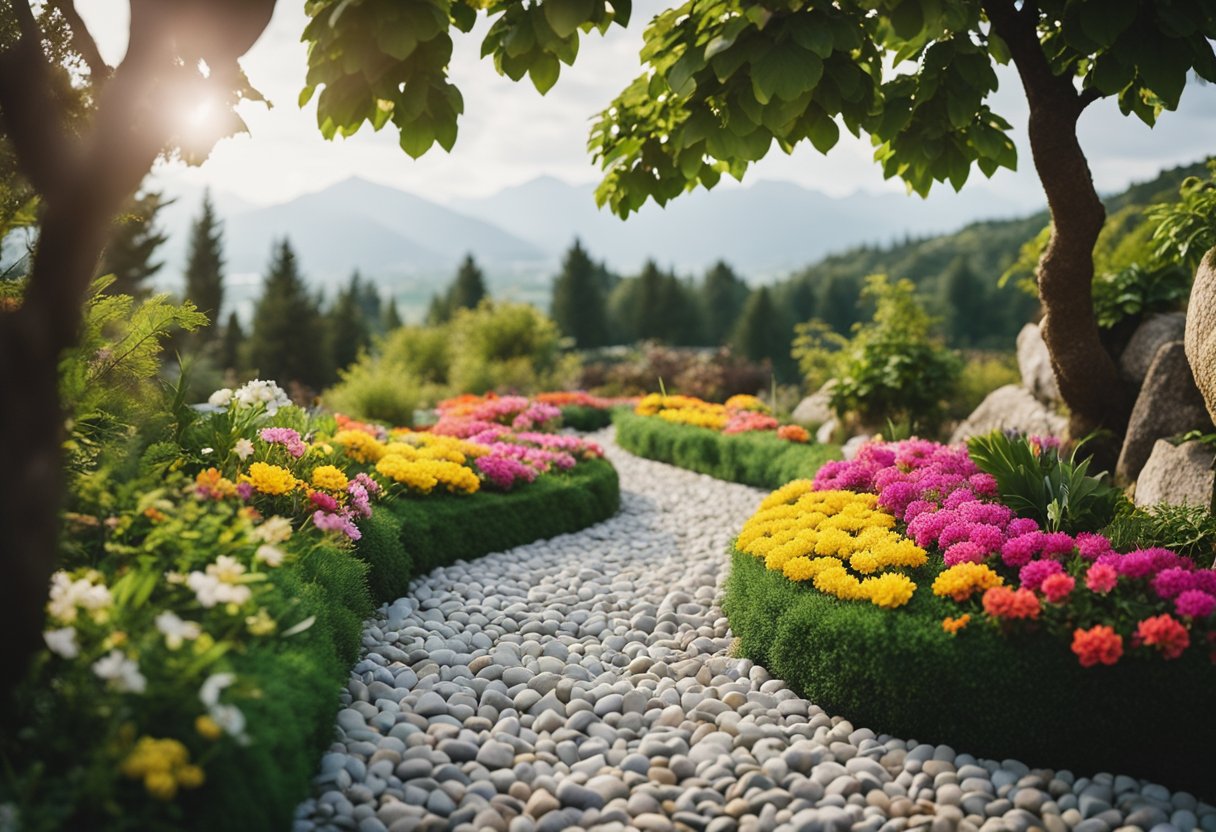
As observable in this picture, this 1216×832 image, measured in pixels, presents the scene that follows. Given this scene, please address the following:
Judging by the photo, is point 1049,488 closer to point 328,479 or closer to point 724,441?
point 328,479

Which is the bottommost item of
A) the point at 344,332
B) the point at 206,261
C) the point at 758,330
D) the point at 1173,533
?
the point at 1173,533

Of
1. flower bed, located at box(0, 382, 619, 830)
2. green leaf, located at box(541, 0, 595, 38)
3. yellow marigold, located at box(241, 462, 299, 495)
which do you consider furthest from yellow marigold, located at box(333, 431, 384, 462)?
green leaf, located at box(541, 0, 595, 38)

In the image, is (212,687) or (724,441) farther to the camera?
(724,441)

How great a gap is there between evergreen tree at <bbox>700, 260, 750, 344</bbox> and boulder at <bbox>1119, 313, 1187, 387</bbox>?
144 ft

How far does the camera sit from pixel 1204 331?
4.20 m

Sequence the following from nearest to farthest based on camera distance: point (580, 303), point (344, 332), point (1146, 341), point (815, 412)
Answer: point (1146, 341) → point (815, 412) → point (344, 332) → point (580, 303)

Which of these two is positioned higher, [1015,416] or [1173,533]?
[1015,416]

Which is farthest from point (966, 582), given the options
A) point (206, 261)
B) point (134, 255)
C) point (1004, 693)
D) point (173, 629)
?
point (206, 261)

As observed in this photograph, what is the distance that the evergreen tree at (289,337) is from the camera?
90.6ft

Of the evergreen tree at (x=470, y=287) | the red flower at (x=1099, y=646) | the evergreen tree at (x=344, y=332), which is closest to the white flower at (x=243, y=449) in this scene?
the red flower at (x=1099, y=646)

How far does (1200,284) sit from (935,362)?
212 inches

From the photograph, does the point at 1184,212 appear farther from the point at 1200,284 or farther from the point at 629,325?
the point at 629,325

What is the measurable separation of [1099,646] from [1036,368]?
19.8ft

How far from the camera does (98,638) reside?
7.61 feet
